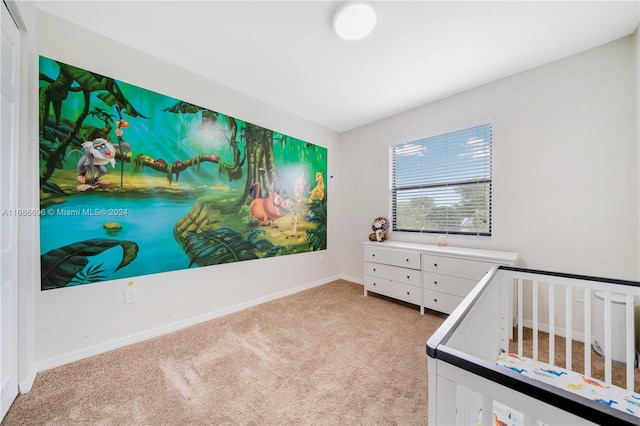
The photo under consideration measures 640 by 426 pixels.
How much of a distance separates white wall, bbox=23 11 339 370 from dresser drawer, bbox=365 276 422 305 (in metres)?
1.14

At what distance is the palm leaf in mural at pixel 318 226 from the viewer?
345 cm

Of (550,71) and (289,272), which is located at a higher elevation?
(550,71)

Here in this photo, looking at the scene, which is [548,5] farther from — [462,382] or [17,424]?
[17,424]

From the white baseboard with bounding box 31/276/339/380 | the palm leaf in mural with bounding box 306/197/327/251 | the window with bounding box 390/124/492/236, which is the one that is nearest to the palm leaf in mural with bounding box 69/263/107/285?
the white baseboard with bounding box 31/276/339/380

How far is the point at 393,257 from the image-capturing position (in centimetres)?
279

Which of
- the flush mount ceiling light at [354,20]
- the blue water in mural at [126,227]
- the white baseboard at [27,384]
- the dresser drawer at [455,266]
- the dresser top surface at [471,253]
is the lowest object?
the white baseboard at [27,384]

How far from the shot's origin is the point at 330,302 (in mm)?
2857

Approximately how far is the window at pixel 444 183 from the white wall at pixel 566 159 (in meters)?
0.12

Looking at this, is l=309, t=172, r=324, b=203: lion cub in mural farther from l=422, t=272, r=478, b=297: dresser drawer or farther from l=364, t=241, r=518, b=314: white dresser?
l=422, t=272, r=478, b=297: dresser drawer

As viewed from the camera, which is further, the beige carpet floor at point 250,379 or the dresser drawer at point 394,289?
the dresser drawer at point 394,289

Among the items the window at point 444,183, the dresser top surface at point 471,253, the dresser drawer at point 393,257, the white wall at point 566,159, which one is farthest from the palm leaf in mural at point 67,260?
the white wall at point 566,159

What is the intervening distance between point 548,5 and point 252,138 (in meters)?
2.63

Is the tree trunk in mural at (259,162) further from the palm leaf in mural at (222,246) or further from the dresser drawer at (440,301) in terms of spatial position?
the dresser drawer at (440,301)

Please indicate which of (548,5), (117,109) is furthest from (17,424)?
(548,5)
